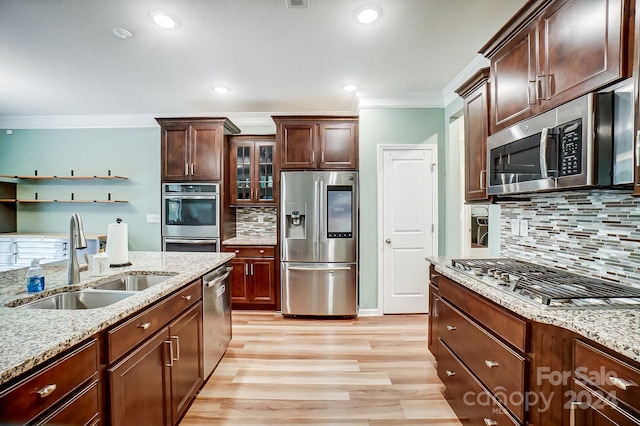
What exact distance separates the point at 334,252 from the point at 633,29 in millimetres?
2814

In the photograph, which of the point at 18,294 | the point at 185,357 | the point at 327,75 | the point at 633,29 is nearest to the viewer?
the point at 633,29

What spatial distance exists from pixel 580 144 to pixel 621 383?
889 mm

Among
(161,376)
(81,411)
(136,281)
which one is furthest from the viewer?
(136,281)

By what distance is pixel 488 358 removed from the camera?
1.40 metres

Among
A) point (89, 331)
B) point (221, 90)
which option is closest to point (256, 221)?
point (221, 90)

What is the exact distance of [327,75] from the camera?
Answer: 9.89 ft

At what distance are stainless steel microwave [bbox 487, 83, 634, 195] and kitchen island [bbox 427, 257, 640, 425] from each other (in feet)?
1.69

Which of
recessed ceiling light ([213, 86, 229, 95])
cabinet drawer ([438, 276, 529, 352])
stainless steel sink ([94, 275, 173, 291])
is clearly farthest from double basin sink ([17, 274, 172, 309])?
recessed ceiling light ([213, 86, 229, 95])

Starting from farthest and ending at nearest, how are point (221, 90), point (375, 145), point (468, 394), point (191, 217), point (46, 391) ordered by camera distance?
point (191, 217) → point (375, 145) → point (221, 90) → point (468, 394) → point (46, 391)

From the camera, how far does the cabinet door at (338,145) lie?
3537 mm

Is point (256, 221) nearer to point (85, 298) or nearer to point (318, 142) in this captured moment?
point (318, 142)

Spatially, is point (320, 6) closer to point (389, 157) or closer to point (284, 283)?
point (389, 157)

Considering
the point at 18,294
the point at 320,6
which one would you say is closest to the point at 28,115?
the point at 18,294

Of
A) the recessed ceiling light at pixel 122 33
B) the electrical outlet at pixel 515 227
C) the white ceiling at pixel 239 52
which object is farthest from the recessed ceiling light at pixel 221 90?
the electrical outlet at pixel 515 227
